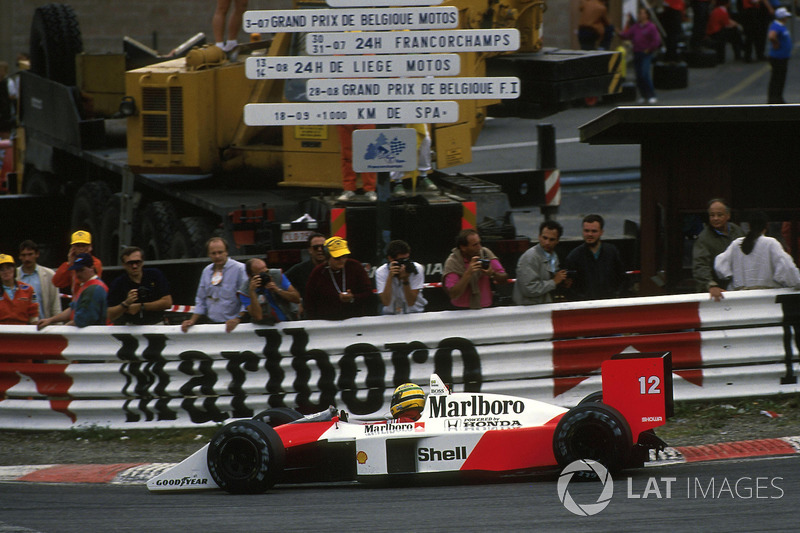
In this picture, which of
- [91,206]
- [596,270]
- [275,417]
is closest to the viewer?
[275,417]

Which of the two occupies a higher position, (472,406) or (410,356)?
(410,356)

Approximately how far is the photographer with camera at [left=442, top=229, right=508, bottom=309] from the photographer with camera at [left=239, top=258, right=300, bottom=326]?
4.45ft

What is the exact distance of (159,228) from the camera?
14.2 m

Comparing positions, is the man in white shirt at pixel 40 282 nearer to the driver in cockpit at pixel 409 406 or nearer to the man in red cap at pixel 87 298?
the man in red cap at pixel 87 298

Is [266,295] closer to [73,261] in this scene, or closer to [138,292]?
[138,292]

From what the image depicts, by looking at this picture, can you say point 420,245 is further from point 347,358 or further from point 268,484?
point 268,484

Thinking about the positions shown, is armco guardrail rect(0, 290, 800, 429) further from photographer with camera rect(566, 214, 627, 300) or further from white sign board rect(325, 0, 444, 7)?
white sign board rect(325, 0, 444, 7)

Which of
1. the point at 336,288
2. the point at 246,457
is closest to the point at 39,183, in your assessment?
the point at 336,288

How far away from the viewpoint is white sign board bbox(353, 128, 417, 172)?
31.1 ft

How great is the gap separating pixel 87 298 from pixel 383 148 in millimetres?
2942

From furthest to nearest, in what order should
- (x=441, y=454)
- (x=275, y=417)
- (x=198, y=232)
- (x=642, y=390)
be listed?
(x=198, y=232), (x=275, y=417), (x=441, y=454), (x=642, y=390)

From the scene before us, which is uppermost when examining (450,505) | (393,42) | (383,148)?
(393,42)

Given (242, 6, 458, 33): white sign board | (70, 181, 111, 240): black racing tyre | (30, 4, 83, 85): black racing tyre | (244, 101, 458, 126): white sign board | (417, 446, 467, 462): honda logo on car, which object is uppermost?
(30, 4, 83, 85): black racing tyre

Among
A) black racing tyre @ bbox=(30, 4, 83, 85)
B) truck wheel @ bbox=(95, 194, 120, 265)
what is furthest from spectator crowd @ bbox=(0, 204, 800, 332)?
black racing tyre @ bbox=(30, 4, 83, 85)
